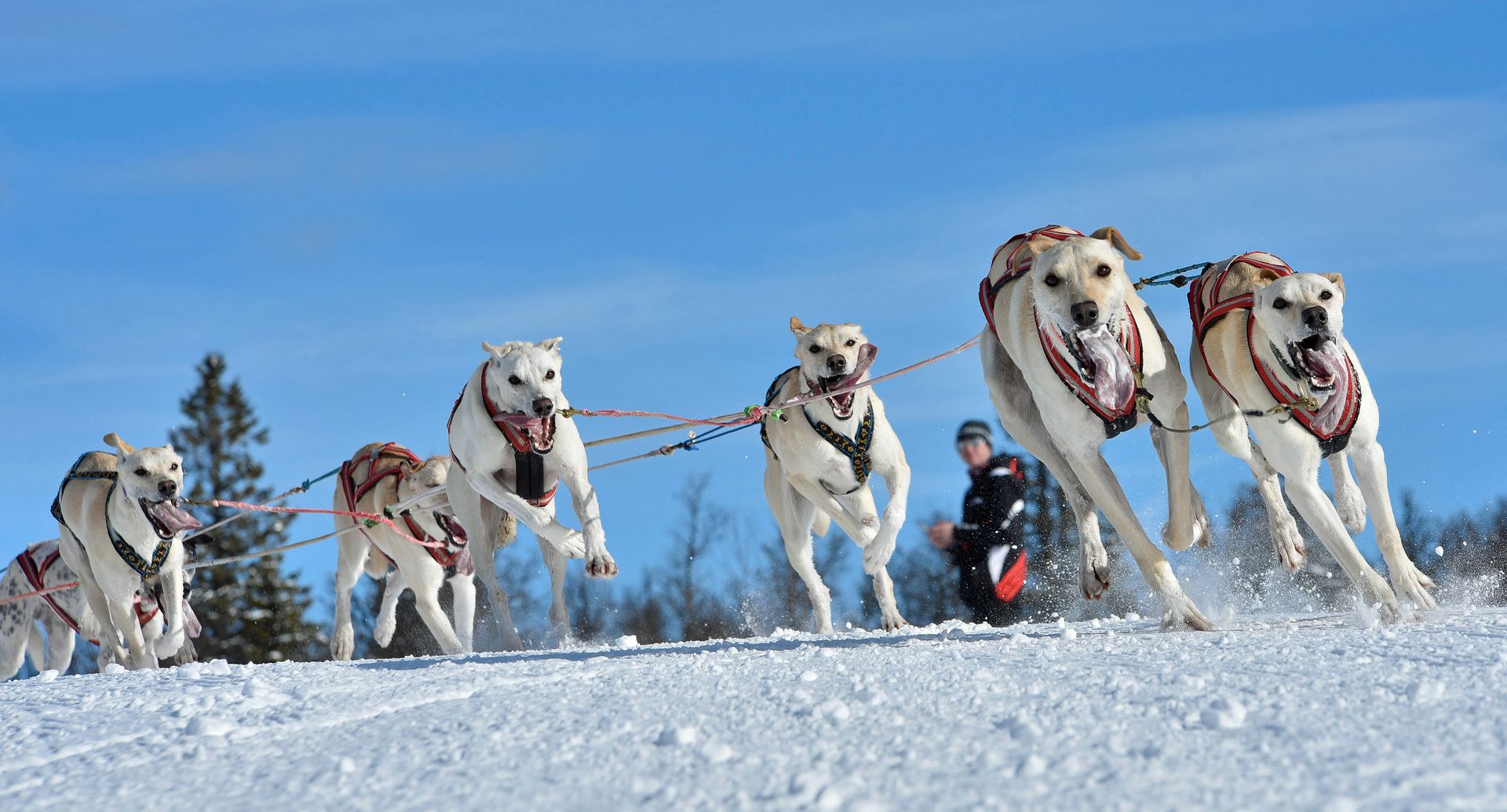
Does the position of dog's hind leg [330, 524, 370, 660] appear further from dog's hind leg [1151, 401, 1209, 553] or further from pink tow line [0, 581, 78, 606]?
dog's hind leg [1151, 401, 1209, 553]

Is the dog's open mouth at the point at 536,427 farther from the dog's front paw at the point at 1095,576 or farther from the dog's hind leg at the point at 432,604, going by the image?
the dog's front paw at the point at 1095,576

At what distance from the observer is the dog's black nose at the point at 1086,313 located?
227 inches

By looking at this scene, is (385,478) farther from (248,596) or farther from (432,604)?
(248,596)

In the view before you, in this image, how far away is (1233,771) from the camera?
3006 millimetres

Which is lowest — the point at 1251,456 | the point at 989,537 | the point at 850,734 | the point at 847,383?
the point at 850,734

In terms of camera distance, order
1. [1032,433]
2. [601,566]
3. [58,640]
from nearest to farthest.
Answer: [1032,433], [601,566], [58,640]

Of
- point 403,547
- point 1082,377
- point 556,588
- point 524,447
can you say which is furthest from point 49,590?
point 1082,377

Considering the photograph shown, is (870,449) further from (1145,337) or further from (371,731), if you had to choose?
(371,731)

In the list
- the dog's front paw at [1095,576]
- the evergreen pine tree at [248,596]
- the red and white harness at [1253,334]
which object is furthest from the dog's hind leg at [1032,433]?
the evergreen pine tree at [248,596]

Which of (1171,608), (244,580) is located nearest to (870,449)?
(1171,608)

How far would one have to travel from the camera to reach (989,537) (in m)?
10.9

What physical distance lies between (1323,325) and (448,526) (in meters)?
6.51

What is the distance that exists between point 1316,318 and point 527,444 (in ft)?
14.2

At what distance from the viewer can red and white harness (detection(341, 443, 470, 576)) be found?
34.0 ft
